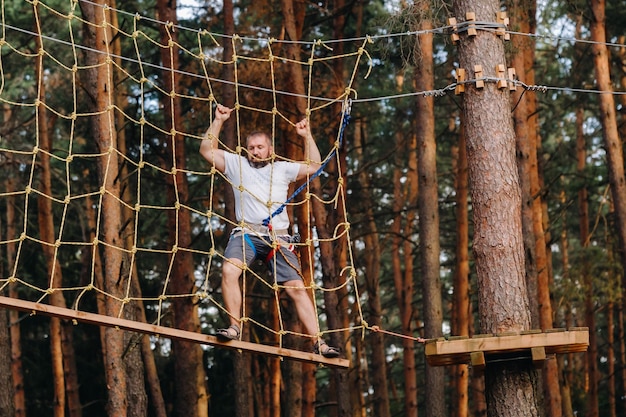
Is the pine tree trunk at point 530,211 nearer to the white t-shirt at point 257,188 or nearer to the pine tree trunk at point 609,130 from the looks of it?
the pine tree trunk at point 609,130

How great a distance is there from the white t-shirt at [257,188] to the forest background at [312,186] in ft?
4.03

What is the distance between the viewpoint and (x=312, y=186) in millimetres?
11477

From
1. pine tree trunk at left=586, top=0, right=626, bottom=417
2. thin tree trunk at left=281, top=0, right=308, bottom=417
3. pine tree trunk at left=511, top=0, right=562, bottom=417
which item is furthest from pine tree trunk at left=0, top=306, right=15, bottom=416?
pine tree trunk at left=586, top=0, right=626, bottom=417

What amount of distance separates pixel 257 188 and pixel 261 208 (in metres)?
0.12

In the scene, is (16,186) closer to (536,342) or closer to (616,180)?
(616,180)

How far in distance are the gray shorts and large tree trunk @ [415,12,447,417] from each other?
15.1ft

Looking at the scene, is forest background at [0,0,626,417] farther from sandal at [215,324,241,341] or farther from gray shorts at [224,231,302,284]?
sandal at [215,324,241,341]

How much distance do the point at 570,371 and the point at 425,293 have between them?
358 inches

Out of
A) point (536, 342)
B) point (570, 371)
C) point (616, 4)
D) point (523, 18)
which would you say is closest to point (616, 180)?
point (523, 18)

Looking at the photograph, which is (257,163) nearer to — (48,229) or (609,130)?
(609,130)

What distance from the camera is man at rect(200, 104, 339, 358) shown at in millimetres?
→ 6270

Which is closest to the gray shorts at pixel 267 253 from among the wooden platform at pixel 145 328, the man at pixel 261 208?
the man at pixel 261 208

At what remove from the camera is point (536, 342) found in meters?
5.84

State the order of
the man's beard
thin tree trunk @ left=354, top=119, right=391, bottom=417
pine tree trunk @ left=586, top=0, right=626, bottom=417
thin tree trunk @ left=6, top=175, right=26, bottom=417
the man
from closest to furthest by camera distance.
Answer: the man, the man's beard, pine tree trunk @ left=586, top=0, right=626, bottom=417, thin tree trunk @ left=6, top=175, right=26, bottom=417, thin tree trunk @ left=354, top=119, right=391, bottom=417
